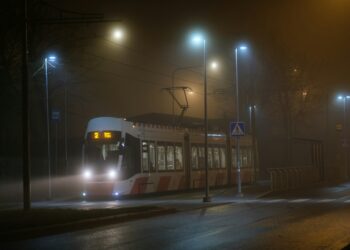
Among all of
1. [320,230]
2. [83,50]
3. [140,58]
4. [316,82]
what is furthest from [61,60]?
[320,230]

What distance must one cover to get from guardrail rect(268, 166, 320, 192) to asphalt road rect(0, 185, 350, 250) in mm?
13024

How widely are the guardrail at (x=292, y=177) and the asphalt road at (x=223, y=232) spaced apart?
1302cm

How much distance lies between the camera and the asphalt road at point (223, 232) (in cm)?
1332

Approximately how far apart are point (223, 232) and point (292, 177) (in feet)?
82.6

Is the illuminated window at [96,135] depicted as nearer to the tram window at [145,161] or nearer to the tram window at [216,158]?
the tram window at [145,161]

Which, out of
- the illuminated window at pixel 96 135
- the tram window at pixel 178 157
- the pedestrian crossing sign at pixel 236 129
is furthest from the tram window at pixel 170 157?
the illuminated window at pixel 96 135

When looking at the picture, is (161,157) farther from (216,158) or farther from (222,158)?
(222,158)

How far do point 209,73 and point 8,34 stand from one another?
90.0 ft

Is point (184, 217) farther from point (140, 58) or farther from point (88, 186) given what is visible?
point (140, 58)

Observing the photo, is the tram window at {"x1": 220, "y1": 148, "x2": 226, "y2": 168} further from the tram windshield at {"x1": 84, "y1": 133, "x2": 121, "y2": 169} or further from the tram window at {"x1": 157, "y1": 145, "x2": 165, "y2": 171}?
the tram windshield at {"x1": 84, "y1": 133, "x2": 121, "y2": 169}

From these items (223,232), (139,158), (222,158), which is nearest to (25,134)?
(223,232)

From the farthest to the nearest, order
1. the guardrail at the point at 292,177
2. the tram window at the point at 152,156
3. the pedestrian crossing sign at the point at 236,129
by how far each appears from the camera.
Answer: the guardrail at the point at 292,177 → the tram window at the point at 152,156 → the pedestrian crossing sign at the point at 236,129

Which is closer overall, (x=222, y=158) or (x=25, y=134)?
(x=25, y=134)

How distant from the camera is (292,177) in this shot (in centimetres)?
4000
